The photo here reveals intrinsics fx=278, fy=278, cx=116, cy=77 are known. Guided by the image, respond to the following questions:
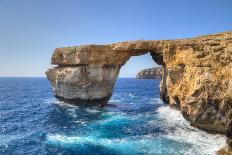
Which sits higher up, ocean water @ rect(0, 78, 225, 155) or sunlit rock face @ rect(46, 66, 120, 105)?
sunlit rock face @ rect(46, 66, 120, 105)

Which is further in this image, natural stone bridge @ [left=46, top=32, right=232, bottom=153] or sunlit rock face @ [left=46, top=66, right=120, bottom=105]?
sunlit rock face @ [left=46, top=66, right=120, bottom=105]

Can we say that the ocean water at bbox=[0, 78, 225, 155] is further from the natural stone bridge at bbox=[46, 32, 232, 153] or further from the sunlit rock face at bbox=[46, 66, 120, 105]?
the sunlit rock face at bbox=[46, 66, 120, 105]

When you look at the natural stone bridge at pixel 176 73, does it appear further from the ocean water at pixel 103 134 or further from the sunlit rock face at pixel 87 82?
the ocean water at pixel 103 134

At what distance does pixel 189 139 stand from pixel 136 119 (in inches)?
458

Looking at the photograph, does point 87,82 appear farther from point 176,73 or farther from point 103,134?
point 103,134

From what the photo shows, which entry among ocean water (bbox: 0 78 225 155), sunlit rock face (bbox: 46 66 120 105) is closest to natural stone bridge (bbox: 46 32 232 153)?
sunlit rock face (bbox: 46 66 120 105)

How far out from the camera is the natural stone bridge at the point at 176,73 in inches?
1088

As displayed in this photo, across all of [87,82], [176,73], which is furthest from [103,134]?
[87,82]

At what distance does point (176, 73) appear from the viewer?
34312mm

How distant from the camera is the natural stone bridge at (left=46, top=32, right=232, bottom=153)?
90.7 ft

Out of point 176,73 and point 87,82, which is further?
point 87,82

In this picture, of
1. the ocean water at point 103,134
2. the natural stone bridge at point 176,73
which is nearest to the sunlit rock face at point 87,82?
the natural stone bridge at point 176,73

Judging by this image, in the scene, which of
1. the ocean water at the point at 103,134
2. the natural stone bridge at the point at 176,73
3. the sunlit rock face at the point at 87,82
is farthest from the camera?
the sunlit rock face at the point at 87,82

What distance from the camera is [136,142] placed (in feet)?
87.5
